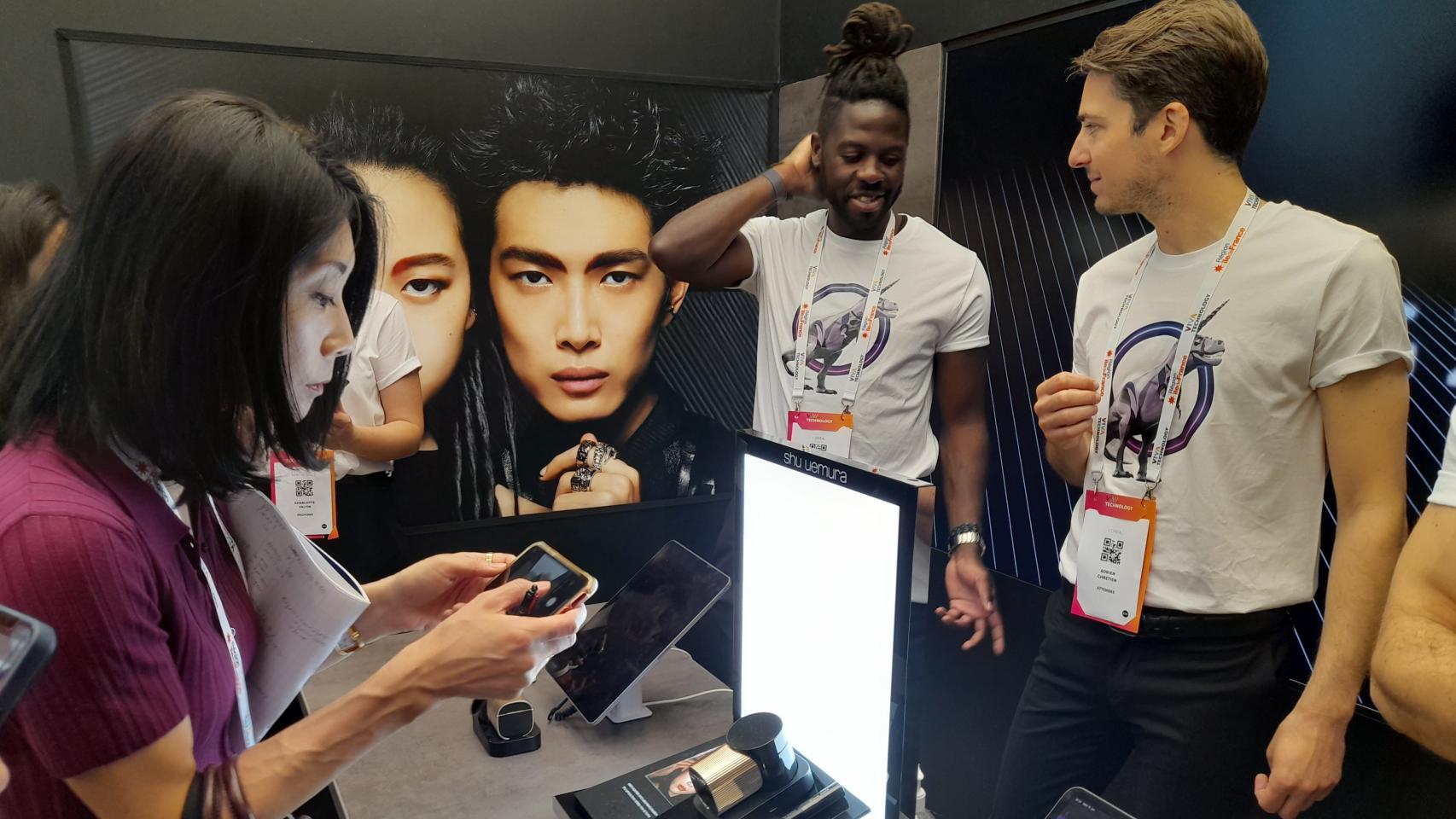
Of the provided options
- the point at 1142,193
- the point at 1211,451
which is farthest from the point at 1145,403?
the point at 1142,193

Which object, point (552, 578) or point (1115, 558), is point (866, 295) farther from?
point (552, 578)

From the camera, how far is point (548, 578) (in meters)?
1.24

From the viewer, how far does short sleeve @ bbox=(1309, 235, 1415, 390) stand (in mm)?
1364


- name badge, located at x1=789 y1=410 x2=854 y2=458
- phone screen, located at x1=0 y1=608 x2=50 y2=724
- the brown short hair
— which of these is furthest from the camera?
name badge, located at x1=789 y1=410 x2=854 y2=458

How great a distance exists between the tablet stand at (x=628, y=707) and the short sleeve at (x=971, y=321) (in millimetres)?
1199

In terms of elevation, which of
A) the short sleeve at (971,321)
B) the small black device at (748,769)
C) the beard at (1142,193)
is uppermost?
the beard at (1142,193)

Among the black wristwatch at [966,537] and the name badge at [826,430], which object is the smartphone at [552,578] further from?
the black wristwatch at [966,537]

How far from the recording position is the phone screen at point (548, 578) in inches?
46.1

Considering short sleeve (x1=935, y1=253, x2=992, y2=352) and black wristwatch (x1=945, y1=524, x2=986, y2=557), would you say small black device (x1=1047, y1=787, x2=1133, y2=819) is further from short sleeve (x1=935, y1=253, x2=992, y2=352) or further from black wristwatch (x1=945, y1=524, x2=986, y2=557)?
short sleeve (x1=935, y1=253, x2=992, y2=352)

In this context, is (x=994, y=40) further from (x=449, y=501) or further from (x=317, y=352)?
(x=449, y=501)

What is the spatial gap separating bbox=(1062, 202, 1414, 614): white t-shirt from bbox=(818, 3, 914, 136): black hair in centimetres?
93

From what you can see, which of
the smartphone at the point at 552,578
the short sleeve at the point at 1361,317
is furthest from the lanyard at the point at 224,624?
the short sleeve at the point at 1361,317

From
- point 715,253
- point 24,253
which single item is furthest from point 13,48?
point 715,253

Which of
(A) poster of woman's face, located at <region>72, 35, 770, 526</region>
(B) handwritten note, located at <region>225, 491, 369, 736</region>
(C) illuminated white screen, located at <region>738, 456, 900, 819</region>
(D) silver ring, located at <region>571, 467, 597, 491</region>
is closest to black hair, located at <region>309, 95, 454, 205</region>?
(A) poster of woman's face, located at <region>72, 35, 770, 526</region>
